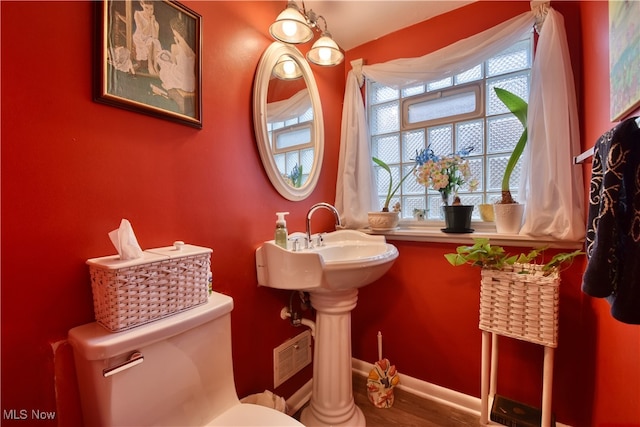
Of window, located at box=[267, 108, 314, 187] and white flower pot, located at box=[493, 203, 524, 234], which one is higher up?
window, located at box=[267, 108, 314, 187]

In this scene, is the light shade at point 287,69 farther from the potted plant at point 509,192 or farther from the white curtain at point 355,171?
the potted plant at point 509,192

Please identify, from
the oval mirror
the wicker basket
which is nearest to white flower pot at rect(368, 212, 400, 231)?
the oval mirror

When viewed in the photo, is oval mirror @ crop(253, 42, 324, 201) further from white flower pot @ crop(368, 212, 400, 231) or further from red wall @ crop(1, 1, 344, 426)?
white flower pot @ crop(368, 212, 400, 231)

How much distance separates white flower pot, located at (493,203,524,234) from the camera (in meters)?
1.26

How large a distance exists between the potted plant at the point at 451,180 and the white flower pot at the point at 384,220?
257 mm

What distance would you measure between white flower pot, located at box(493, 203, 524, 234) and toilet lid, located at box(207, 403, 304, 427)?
121 cm

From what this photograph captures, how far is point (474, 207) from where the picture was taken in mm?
1510

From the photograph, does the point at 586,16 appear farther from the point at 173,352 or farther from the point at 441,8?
the point at 173,352

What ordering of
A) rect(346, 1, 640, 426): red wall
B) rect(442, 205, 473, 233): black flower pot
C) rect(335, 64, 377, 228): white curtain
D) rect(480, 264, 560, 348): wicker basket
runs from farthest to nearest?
rect(335, 64, 377, 228): white curtain
rect(442, 205, 473, 233): black flower pot
rect(480, 264, 560, 348): wicker basket
rect(346, 1, 640, 426): red wall

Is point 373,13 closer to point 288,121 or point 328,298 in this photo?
point 288,121

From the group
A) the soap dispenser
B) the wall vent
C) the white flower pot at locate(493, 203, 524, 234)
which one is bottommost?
the wall vent

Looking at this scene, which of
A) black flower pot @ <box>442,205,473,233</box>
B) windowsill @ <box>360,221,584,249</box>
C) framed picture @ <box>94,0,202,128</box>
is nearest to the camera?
framed picture @ <box>94,0,202,128</box>

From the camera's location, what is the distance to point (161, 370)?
0.74 m

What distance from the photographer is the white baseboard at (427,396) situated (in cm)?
140
